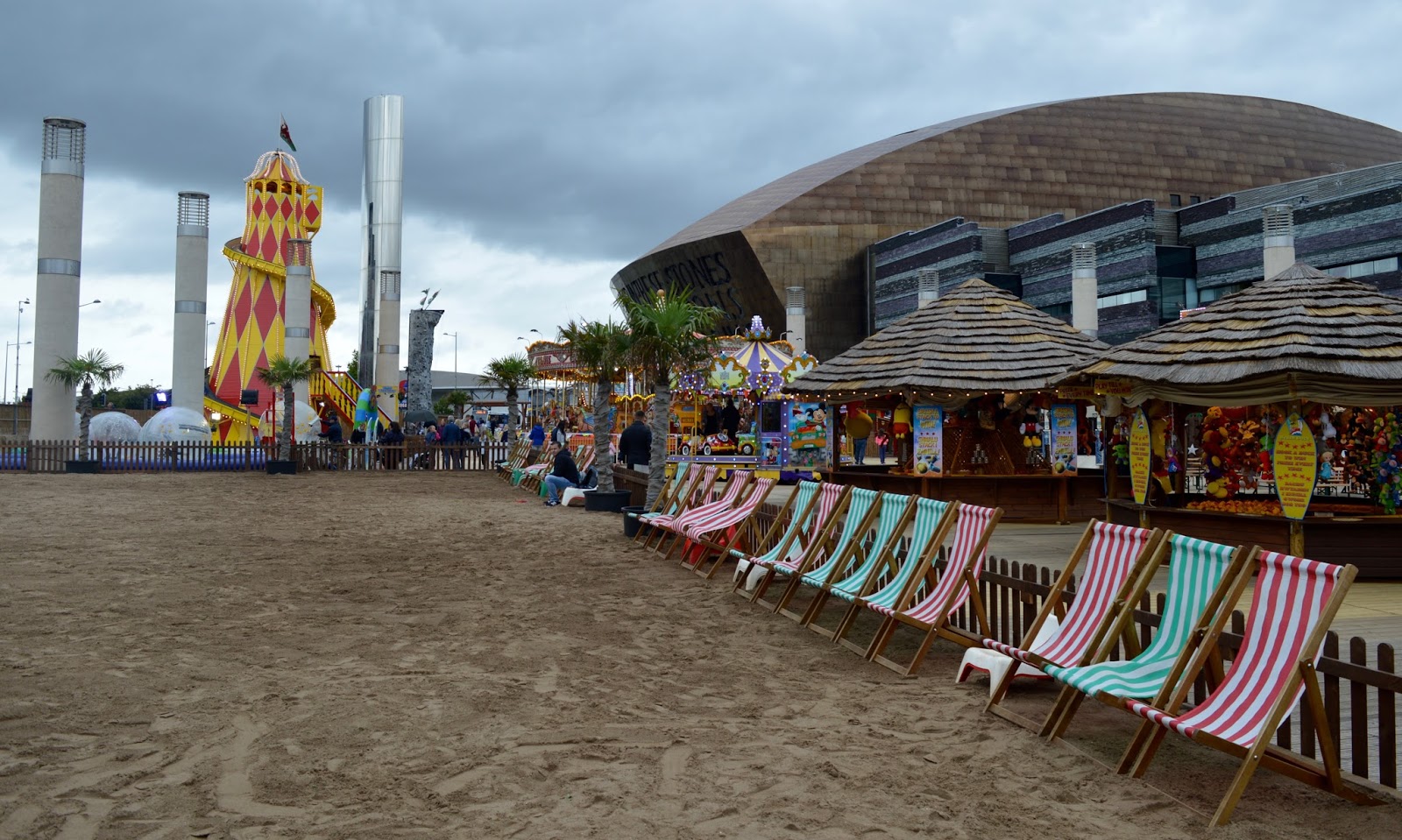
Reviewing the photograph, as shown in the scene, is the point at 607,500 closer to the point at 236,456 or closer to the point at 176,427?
the point at 236,456

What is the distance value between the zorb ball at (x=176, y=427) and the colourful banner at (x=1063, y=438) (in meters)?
24.3

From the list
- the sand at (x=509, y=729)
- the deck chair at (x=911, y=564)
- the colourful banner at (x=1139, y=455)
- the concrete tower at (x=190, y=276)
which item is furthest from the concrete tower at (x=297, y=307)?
the deck chair at (x=911, y=564)

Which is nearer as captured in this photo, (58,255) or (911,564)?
(911,564)

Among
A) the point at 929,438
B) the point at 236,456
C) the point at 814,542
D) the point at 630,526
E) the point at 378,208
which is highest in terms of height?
Result: the point at 378,208

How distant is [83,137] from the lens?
29.8 metres

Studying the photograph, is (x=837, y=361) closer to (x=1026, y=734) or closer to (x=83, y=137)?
(x=1026, y=734)

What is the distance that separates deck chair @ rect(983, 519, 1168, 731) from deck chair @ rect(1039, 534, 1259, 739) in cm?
8

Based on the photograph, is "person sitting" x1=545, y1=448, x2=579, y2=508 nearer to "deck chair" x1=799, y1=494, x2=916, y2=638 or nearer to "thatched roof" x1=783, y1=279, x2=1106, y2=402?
"thatched roof" x1=783, y1=279, x2=1106, y2=402

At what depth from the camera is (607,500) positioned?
17.5 m

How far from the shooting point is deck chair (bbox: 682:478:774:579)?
10500 mm

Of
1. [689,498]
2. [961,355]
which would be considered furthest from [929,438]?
[689,498]

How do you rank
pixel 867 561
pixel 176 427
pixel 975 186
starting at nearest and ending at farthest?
pixel 867 561 → pixel 176 427 → pixel 975 186

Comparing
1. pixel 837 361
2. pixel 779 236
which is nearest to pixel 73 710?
pixel 837 361

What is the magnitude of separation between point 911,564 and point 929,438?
896 cm
